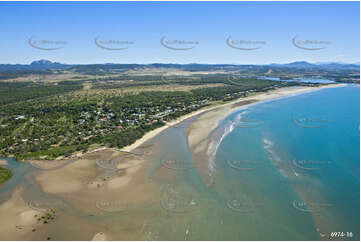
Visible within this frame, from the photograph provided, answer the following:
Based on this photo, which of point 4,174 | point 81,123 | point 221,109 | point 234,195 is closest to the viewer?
point 234,195

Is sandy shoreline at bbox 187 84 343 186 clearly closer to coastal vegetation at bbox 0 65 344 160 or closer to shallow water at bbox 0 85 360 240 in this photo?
shallow water at bbox 0 85 360 240

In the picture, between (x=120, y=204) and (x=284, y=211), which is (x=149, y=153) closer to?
(x=120, y=204)

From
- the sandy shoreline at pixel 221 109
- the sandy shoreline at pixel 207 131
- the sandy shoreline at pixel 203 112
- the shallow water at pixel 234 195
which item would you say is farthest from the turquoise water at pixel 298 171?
the sandy shoreline at pixel 203 112

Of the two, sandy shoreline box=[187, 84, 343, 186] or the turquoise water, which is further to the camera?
sandy shoreline box=[187, 84, 343, 186]

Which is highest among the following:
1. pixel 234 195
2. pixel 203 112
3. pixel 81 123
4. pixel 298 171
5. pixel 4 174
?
pixel 203 112

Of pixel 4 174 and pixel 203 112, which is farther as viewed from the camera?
pixel 203 112

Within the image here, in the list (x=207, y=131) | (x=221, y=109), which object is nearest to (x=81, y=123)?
(x=207, y=131)

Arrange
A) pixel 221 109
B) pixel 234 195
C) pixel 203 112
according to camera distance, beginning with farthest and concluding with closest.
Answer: pixel 221 109 < pixel 203 112 < pixel 234 195

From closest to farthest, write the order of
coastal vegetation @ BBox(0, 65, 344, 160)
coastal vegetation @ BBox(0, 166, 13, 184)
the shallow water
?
the shallow water < coastal vegetation @ BBox(0, 166, 13, 184) < coastal vegetation @ BBox(0, 65, 344, 160)

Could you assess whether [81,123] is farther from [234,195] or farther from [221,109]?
[234,195]

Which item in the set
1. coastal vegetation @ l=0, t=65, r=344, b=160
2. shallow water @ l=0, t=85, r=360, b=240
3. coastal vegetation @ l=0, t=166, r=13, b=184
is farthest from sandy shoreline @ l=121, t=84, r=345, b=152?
coastal vegetation @ l=0, t=166, r=13, b=184
